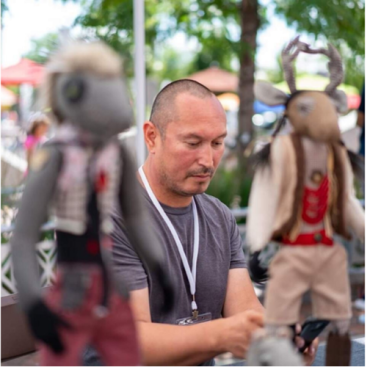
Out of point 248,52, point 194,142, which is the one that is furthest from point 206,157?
point 248,52

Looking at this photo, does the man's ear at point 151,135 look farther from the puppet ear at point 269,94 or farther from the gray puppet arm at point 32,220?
the gray puppet arm at point 32,220

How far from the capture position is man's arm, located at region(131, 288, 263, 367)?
4.53 ft

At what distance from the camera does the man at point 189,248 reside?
4.62ft

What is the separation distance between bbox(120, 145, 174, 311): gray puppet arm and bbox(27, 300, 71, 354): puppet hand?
198mm

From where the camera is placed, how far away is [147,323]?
1464mm

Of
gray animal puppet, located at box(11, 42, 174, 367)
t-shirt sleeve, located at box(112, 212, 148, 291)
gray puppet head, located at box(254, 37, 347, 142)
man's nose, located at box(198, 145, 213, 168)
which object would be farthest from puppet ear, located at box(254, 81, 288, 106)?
t-shirt sleeve, located at box(112, 212, 148, 291)

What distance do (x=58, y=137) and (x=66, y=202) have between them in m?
0.09

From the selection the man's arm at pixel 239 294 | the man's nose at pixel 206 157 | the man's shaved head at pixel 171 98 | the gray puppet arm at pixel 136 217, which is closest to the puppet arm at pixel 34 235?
the gray puppet arm at pixel 136 217

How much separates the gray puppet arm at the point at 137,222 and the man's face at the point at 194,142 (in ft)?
1.43

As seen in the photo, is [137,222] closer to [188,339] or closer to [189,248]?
[188,339]

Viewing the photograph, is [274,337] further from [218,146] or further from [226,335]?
[218,146]

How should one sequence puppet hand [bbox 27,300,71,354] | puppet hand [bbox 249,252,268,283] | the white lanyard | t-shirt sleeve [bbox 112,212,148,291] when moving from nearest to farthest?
puppet hand [bbox 27,300,71,354] < puppet hand [bbox 249,252,268,283] < t-shirt sleeve [bbox 112,212,148,291] < the white lanyard

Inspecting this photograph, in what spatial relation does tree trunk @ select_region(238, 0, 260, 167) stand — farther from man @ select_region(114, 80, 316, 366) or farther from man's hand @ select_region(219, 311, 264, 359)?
man's hand @ select_region(219, 311, 264, 359)

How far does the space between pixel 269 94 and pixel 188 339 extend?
2.14ft
